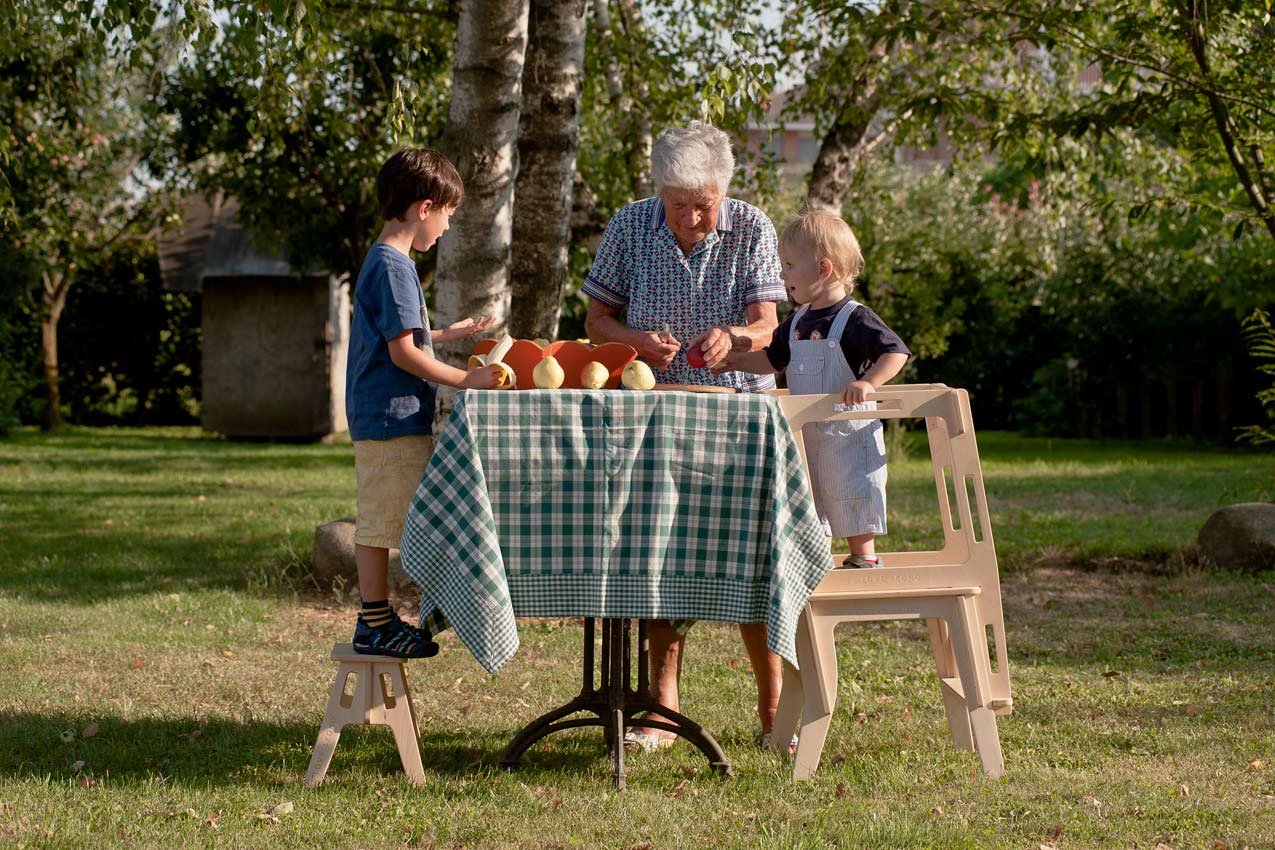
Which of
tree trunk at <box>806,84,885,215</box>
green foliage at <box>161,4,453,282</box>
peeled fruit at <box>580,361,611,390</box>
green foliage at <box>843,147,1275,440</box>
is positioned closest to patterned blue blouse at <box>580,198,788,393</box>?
peeled fruit at <box>580,361,611,390</box>

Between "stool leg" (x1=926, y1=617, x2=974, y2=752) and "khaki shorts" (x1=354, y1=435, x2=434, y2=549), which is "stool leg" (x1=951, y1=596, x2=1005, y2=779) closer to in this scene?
"stool leg" (x1=926, y1=617, x2=974, y2=752)

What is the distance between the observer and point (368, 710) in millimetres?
4016

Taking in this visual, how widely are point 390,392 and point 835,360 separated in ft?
4.28

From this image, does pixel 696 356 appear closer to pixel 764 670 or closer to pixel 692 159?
pixel 692 159

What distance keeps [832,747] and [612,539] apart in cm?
126

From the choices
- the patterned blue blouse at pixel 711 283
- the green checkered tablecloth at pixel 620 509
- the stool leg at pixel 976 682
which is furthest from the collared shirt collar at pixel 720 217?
the stool leg at pixel 976 682

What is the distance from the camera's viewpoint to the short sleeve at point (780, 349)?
4.20 metres

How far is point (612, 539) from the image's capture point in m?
3.73

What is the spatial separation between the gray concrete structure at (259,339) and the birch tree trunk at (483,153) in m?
13.3

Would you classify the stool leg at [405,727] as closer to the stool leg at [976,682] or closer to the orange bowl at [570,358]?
the orange bowl at [570,358]

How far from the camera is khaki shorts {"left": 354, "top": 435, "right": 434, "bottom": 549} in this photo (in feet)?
13.0

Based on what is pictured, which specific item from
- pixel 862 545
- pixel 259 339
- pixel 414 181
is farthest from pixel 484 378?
pixel 259 339

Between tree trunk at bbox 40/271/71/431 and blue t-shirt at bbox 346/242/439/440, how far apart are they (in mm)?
16384

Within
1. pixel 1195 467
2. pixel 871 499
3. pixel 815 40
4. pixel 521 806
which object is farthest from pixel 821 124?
pixel 521 806
